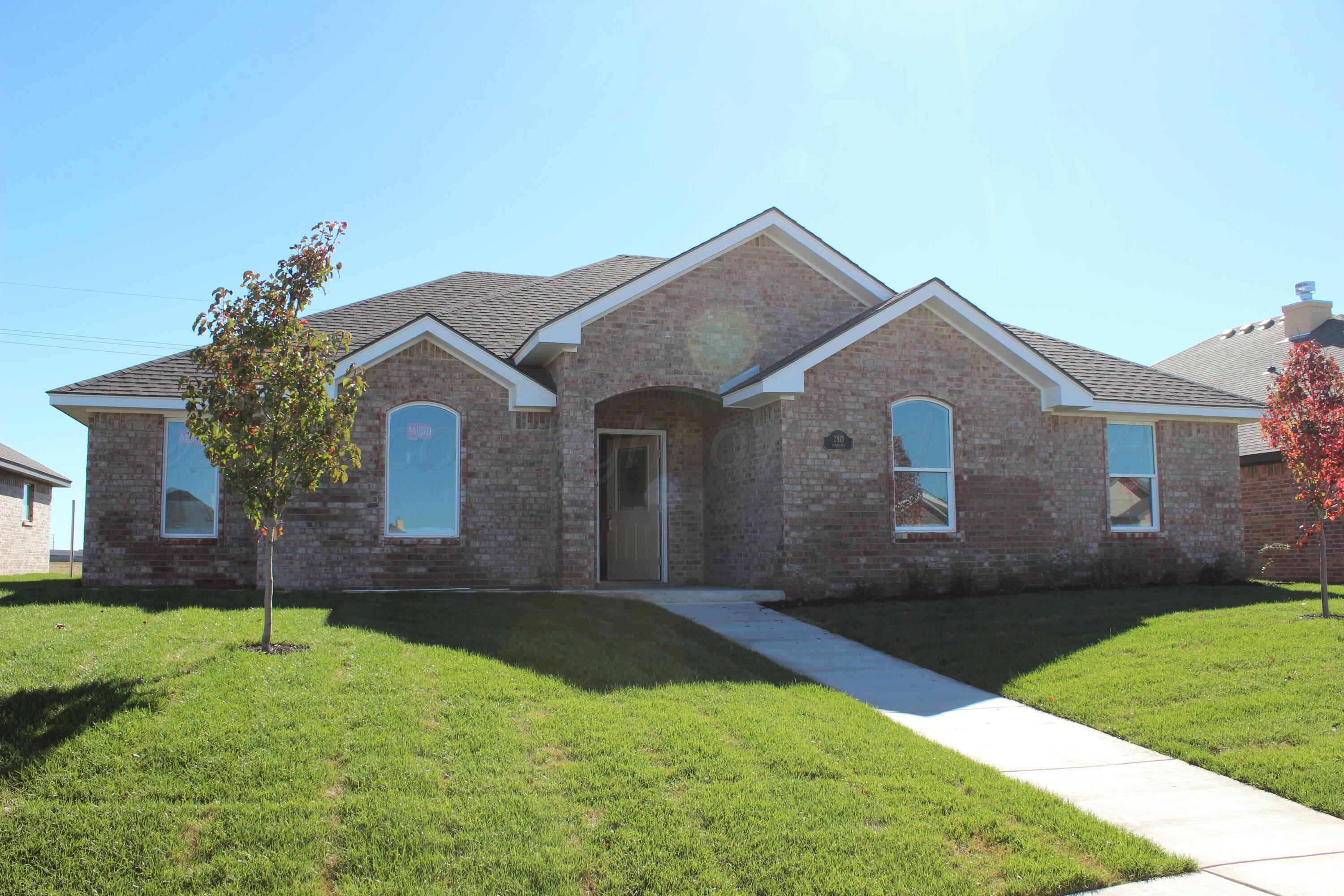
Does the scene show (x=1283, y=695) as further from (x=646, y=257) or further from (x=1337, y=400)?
(x=646, y=257)

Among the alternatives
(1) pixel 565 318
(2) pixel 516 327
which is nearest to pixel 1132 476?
(1) pixel 565 318

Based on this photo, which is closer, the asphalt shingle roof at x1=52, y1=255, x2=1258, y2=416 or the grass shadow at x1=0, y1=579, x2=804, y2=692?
the grass shadow at x1=0, y1=579, x2=804, y2=692

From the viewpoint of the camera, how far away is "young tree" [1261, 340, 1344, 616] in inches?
430

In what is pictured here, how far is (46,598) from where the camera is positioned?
Result: 39.2 ft

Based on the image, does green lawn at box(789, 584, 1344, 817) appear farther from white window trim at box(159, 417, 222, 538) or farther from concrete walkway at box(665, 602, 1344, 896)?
white window trim at box(159, 417, 222, 538)

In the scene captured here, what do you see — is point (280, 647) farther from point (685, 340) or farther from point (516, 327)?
point (516, 327)

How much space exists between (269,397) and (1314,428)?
11368 millimetres

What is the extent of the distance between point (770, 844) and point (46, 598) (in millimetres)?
10986

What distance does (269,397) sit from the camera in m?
7.93

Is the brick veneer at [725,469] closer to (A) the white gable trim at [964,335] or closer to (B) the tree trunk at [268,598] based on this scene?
(A) the white gable trim at [964,335]

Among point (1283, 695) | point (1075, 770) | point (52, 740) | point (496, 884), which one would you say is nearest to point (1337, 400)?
point (1283, 695)

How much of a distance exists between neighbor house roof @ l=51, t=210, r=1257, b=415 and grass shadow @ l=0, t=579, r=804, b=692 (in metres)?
3.45

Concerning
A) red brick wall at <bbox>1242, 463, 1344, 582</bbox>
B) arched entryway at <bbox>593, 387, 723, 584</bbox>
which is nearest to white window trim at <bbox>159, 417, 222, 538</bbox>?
arched entryway at <bbox>593, 387, 723, 584</bbox>

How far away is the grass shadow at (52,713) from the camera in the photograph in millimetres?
5172
